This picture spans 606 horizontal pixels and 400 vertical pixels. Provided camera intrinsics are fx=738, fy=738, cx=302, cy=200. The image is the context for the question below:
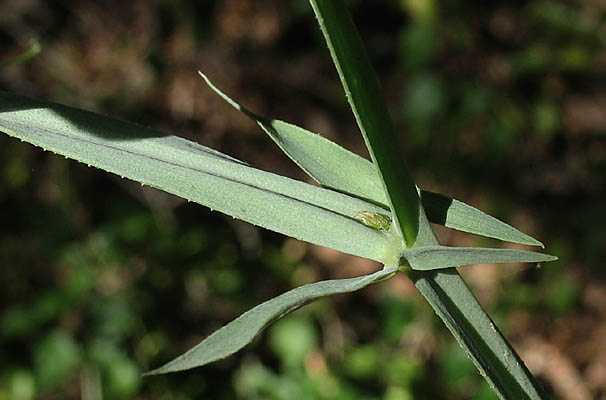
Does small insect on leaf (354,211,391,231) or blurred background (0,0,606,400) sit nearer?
small insect on leaf (354,211,391,231)

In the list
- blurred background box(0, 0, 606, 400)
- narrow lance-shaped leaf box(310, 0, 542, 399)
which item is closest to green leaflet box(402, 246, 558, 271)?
narrow lance-shaped leaf box(310, 0, 542, 399)

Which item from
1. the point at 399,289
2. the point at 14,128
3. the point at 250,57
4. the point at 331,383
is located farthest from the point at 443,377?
the point at 250,57

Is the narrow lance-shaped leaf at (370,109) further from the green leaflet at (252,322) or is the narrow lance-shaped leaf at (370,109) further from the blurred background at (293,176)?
the blurred background at (293,176)

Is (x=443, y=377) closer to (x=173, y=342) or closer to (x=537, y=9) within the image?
(x=173, y=342)

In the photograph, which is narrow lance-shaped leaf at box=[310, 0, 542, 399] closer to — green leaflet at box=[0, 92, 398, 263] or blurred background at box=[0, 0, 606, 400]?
green leaflet at box=[0, 92, 398, 263]

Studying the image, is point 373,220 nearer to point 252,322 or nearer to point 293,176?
point 252,322
